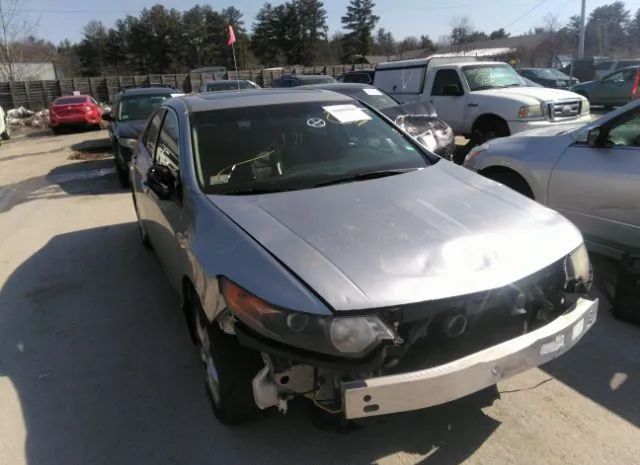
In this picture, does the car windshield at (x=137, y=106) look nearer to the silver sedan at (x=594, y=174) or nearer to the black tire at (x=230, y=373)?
the silver sedan at (x=594, y=174)

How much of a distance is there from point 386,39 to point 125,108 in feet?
299

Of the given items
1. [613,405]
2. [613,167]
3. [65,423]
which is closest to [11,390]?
[65,423]

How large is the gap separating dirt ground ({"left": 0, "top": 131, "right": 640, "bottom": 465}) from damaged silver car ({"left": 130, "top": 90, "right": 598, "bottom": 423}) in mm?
282

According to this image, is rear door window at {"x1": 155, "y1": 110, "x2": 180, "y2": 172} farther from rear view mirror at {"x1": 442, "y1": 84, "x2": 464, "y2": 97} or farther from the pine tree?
the pine tree

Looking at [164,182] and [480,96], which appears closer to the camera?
[164,182]

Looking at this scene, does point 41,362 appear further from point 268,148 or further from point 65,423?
point 268,148

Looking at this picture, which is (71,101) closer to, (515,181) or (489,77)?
(489,77)

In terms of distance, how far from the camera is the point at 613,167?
13.5 ft

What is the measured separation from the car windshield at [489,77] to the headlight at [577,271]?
8218mm

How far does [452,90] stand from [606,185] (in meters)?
6.53

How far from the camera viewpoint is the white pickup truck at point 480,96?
29.5 feet

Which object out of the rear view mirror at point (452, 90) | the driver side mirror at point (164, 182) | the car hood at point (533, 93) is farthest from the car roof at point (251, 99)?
the rear view mirror at point (452, 90)

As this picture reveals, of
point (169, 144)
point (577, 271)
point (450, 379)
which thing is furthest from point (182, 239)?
point (577, 271)

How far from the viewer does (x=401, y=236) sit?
2479mm
